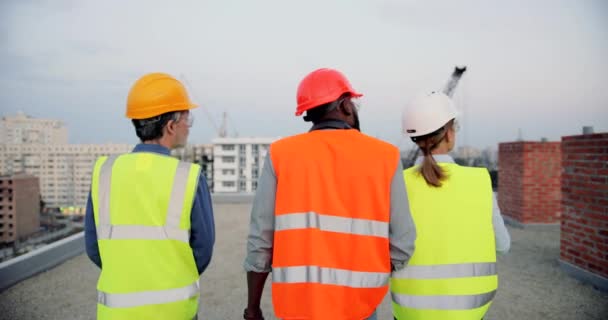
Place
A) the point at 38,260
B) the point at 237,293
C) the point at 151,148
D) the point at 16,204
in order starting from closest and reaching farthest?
the point at 151,148 < the point at 237,293 < the point at 38,260 < the point at 16,204

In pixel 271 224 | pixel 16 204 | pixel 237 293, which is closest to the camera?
pixel 271 224

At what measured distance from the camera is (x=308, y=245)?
154 centimetres

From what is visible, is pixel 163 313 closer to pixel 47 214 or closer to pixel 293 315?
pixel 293 315

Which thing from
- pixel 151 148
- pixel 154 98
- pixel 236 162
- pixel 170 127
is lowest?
pixel 236 162

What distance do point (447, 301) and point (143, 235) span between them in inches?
54.5

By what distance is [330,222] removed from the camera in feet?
5.08

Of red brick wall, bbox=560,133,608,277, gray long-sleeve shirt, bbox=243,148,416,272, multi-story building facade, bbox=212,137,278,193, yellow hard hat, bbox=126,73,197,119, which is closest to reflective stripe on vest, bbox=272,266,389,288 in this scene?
gray long-sleeve shirt, bbox=243,148,416,272

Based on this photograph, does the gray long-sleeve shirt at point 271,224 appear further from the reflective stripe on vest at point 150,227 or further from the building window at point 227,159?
the building window at point 227,159

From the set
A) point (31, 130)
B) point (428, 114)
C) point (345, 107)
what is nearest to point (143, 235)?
point (345, 107)

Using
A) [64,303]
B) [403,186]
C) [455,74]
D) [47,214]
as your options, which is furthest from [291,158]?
[47,214]

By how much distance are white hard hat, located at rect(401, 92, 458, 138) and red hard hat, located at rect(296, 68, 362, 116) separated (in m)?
0.47

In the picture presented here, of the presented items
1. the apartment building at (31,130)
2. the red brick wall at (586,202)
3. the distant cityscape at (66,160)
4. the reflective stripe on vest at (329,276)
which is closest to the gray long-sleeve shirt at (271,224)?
the reflective stripe on vest at (329,276)

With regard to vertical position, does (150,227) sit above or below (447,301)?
above

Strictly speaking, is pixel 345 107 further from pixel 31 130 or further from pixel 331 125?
pixel 31 130
